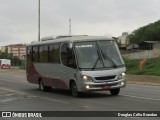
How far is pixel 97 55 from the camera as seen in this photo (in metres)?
22.2

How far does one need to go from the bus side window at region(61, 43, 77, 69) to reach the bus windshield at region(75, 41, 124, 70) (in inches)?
14.6

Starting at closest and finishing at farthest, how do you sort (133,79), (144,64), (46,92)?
(46,92), (133,79), (144,64)

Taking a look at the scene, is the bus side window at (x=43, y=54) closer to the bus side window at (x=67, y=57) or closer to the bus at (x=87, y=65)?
the bus at (x=87, y=65)

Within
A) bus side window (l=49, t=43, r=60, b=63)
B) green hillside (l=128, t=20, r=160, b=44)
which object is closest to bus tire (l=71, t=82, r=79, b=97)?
bus side window (l=49, t=43, r=60, b=63)

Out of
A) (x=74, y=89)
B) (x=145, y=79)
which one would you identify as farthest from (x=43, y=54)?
(x=145, y=79)

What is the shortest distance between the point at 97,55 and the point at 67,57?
5.13 feet

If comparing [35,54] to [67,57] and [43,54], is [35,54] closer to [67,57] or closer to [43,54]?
[43,54]

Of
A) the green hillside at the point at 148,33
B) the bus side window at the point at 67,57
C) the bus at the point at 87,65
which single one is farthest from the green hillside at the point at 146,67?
the green hillside at the point at 148,33

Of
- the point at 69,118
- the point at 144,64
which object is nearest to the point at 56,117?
the point at 69,118

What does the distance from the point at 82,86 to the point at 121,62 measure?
213cm

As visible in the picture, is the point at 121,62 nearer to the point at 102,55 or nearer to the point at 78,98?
the point at 102,55

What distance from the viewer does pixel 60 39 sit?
969 inches

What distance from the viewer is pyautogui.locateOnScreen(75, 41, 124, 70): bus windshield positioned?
21891 mm

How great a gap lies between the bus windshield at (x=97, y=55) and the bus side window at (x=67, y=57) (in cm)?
37
